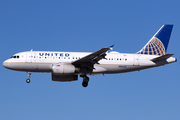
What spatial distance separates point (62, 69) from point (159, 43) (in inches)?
541

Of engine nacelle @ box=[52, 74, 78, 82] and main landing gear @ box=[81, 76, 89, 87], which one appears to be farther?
engine nacelle @ box=[52, 74, 78, 82]

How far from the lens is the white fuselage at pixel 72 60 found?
37656mm

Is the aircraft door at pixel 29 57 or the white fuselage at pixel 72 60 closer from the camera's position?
the white fuselage at pixel 72 60

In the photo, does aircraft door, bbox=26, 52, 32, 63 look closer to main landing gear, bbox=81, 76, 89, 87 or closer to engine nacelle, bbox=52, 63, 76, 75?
engine nacelle, bbox=52, 63, 76, 75

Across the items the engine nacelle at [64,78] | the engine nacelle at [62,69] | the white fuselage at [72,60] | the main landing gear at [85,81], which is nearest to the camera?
the engine nacelle at [62,69]

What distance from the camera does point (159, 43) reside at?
4209 centimetres

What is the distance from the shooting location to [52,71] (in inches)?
1426

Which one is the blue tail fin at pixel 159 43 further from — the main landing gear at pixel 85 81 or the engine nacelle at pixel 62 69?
the engine nacelle at pixel 62 69

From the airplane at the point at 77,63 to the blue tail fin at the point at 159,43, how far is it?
54.2 inches

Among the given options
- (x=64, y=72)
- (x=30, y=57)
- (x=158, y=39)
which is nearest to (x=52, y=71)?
(x=64, y=72)

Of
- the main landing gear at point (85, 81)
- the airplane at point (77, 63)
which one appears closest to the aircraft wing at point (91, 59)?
the airplane at point (77, 63)

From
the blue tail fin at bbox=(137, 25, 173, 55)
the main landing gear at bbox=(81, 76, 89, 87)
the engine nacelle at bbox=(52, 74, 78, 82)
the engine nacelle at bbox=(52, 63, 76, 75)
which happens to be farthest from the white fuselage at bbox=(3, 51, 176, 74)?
the blue tail fin at bbox=(137, 25, 173, 55)

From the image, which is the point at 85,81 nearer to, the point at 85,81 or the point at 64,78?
the point at 85,81

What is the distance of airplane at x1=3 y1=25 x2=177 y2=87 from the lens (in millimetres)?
36656
